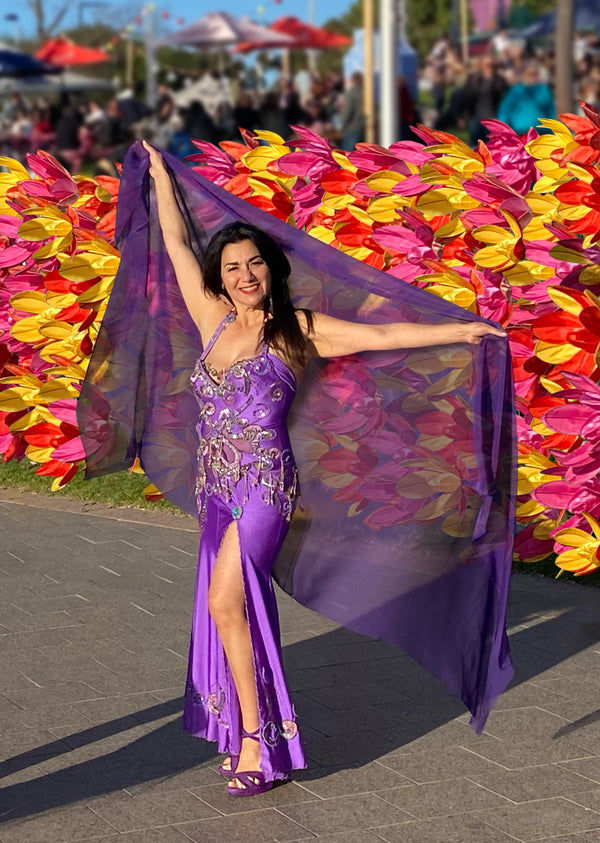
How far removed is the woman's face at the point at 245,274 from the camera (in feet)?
14.0

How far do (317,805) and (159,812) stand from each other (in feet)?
1.46

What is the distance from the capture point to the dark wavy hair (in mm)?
4320

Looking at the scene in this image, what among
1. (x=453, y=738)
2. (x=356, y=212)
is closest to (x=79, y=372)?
(x=356, y=212)

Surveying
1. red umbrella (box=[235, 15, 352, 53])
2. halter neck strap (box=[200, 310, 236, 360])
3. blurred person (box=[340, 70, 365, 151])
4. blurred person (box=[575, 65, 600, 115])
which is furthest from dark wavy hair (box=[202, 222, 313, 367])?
red umbrella (box=[235, 15, 352, 53])

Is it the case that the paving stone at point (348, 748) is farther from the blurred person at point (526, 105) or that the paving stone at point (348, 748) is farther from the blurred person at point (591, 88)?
the blurred person at point (591, 88)

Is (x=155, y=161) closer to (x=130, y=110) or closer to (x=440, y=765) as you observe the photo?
(x=440, y=765)

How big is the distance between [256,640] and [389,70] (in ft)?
33.2

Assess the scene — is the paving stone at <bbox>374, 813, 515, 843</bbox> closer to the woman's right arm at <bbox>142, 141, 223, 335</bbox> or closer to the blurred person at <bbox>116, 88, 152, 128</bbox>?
the woman's right arm at <bbox>142, 141, 223, 335</bbox>

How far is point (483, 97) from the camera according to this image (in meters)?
22.5

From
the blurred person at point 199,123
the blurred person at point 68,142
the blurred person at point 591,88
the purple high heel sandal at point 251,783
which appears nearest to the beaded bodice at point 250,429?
the purple high heel sandal at point 251,783

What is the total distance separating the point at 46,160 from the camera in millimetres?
6766

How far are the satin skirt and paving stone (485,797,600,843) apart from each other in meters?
0.62

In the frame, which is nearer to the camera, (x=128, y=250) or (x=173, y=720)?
(x=173, y=720)

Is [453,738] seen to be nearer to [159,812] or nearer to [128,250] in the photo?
[159,812]
